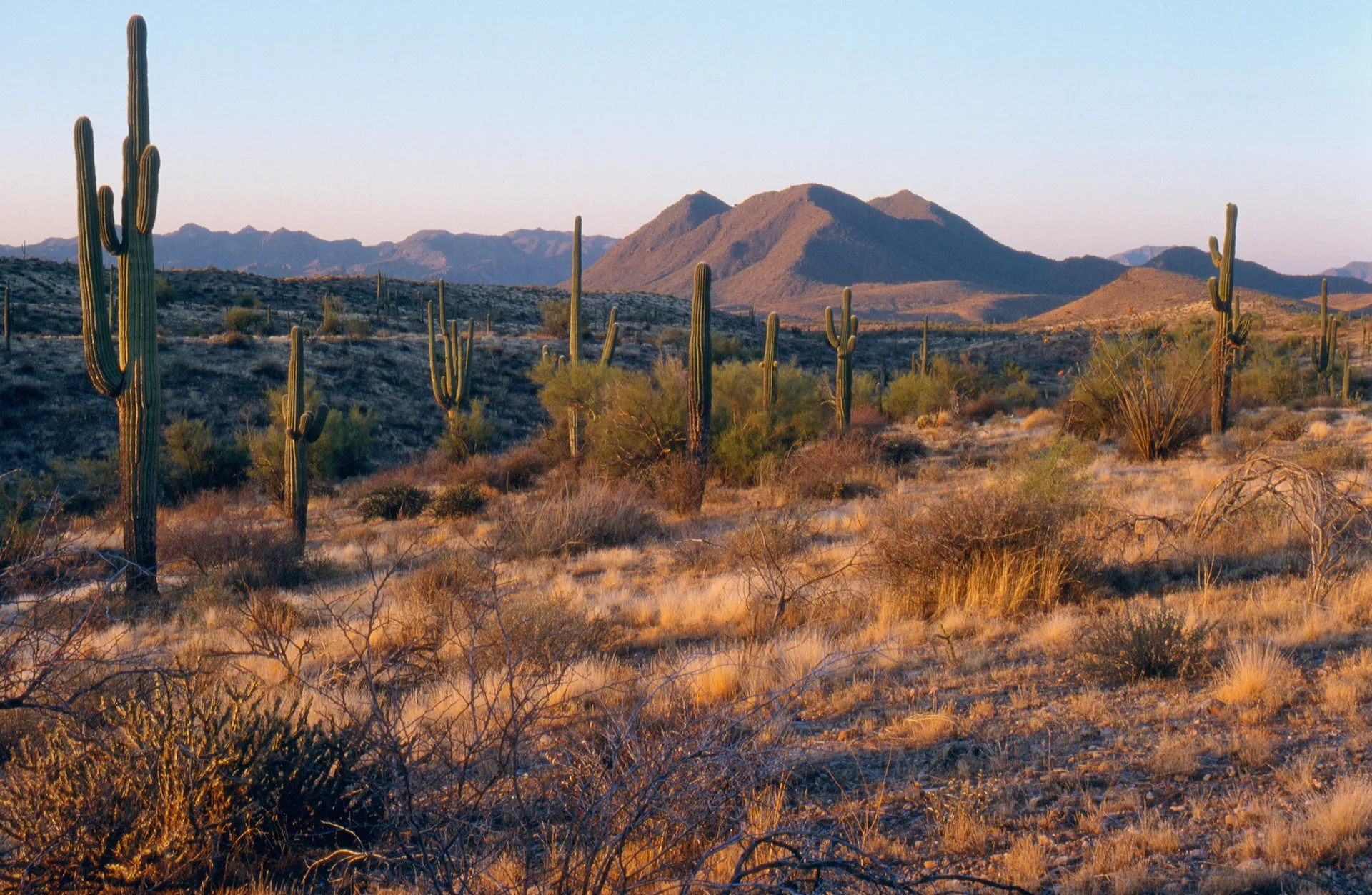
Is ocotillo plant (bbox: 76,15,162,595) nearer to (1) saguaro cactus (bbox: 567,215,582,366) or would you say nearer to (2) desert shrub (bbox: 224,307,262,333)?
(1) saguaro cactus (bbox: 567,215,582,366)

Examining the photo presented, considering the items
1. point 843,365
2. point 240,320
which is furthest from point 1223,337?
point 240,320

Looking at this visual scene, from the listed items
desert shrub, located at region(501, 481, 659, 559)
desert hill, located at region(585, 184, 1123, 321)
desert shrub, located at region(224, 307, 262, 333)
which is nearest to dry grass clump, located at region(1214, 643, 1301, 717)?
desert shrub, located at region(501, 481, 659, 559)

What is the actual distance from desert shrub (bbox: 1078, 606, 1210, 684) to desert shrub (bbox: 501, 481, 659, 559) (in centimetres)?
699

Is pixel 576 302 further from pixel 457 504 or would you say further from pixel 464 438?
pixel 457 504

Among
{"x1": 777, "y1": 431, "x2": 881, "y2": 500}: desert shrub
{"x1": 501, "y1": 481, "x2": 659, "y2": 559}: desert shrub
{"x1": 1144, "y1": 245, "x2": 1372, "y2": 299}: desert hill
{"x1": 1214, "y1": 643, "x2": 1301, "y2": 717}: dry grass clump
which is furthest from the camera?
{"x1": 1144, "y1": 245, "x2": 1372, "y2": 299}: desert hill

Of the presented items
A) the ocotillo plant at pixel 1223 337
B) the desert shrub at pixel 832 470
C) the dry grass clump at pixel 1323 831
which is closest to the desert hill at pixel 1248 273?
the ocotillo plant at pixel 1223 337

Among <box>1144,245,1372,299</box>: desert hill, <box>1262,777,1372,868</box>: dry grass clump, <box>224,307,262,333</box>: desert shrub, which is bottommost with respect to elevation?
<box>1262,777,1372,868</box>: dry grass clump

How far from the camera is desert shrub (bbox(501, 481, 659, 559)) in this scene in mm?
11859

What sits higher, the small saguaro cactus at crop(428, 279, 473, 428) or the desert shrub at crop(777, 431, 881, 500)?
the small saguaro cactus at crop(428, 279, 473, 428)

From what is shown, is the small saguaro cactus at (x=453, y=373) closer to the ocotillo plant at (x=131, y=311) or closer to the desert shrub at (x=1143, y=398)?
the ocotillo plant at (x=131, y=311)

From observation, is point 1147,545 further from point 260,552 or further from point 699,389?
point 260,552

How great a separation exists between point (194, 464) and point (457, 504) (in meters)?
10.3

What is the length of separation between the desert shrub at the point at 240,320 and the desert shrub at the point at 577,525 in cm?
2921

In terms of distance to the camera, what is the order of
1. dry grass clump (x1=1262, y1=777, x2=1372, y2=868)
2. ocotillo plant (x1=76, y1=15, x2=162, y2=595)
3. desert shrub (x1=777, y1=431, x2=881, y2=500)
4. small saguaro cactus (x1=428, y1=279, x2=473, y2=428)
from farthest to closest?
small saguaro cactus (x1=428, y1=279, x2=473, y2=428) < desert shrub (x1=777, y1=431, x2=881, y2=500) < ocotillo plant (x1=76, y1=15, x2=162, y2=595) < dry grass clump (x1=1262, y1=777, x2=1372, y2=868)
